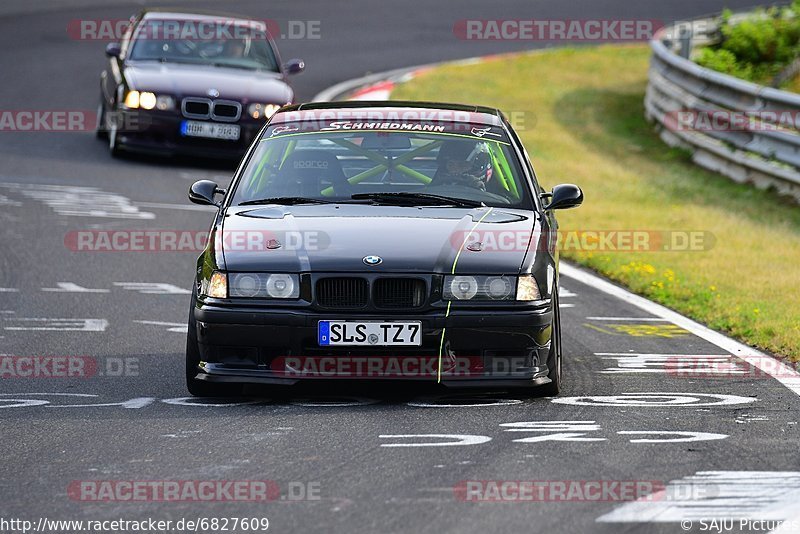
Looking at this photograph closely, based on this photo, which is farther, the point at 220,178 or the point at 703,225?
the point at 220,178

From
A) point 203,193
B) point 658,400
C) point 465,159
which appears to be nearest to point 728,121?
point 465,159

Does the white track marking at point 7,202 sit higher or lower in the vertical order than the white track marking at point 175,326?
lower

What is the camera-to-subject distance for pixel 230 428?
6.61 metres

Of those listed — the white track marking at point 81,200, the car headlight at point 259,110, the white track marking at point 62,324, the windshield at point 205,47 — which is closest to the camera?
the white track marking at point 62,324

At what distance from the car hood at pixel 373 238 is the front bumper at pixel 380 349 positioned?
23cm

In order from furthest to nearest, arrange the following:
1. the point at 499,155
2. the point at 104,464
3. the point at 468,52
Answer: the point at 468,52
the point at 499,155
the point at 104,464

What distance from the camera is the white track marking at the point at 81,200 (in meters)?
13.7

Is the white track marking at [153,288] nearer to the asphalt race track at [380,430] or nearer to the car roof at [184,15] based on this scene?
the asphalt race track at [380,430]

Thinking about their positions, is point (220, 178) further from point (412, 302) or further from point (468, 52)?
point (468, 52)

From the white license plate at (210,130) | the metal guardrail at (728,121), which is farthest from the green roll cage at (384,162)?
the white license plate at (210,130)

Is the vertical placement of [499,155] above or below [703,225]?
above

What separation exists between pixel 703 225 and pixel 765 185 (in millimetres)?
2659

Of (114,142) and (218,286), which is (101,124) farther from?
(218,286)

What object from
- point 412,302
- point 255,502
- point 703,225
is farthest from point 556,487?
point 703,225
